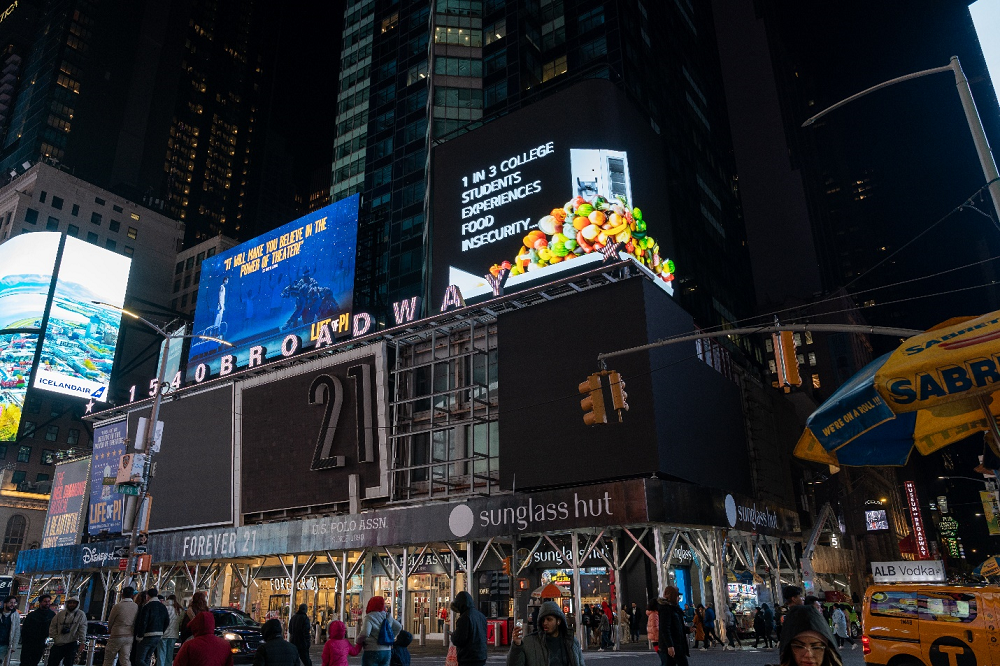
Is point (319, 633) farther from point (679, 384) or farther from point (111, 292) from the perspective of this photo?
point (111, 292)

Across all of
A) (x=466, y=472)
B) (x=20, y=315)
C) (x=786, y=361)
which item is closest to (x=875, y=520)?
(x=466, y=472)

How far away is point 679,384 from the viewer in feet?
105

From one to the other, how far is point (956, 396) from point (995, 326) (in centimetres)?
93

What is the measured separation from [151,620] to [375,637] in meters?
6.06

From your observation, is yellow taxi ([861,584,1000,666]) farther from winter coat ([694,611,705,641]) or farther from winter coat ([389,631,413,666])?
winter coat ([694,611,705,641])

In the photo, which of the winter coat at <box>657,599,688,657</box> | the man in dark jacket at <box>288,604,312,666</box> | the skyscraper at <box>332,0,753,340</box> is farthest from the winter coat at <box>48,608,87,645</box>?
the skyscraper at <box>332,0,753,340</box>

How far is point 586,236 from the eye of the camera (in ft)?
125

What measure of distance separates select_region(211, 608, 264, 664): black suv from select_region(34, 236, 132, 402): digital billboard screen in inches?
2299

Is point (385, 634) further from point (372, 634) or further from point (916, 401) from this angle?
point (916, 401)

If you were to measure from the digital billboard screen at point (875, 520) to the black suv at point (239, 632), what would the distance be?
55756mm

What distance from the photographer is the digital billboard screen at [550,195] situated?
38.7 m

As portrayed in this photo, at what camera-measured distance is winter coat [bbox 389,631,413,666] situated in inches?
442

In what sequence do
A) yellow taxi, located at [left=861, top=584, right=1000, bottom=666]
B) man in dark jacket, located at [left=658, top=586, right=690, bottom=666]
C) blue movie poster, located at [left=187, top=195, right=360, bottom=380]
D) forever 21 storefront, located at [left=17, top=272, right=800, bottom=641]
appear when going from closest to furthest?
yellow taxi, located at [left=861, top=584, right=1000, bottom=666]
man in dark jacket, located at [left=658, top=586, right=690, bottom=666]
forever 21 storefront, located at [left=17, top=272, right=800, bottom=641]
blue movie poster, located at [left=187, top=195, right=360, bottom=380]

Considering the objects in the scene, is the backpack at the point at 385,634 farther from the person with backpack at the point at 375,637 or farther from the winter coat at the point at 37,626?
the winter coat at the point at 37,626
